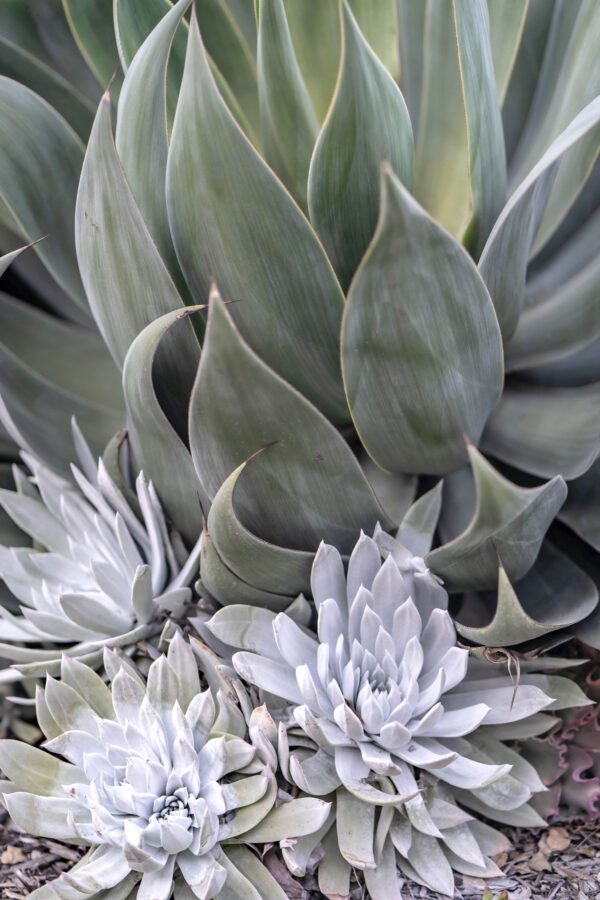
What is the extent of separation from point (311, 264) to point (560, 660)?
58 cm

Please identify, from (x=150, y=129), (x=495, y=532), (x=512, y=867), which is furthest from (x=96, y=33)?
(x=512, y=867)

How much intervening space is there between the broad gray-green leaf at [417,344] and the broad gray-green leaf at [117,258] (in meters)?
0.25

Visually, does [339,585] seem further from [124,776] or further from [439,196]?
[439,196]

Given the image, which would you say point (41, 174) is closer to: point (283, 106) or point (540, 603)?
point (283, 106)

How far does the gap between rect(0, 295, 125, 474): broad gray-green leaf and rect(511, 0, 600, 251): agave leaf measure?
71cm

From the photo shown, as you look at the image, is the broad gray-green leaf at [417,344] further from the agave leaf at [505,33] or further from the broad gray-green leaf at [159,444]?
the agave leaf at [505,33]

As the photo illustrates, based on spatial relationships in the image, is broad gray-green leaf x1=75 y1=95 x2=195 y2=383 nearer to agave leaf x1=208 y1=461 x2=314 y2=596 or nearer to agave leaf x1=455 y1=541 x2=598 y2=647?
agave leaf x1=208 y1=461 x2=314 y2=596

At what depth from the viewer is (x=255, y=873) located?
862mm

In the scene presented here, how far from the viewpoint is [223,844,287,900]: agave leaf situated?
0.85 metres

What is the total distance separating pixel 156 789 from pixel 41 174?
82 cm

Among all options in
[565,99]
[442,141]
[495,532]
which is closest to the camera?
[495,532]

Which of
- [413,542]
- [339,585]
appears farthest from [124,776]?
[413,542]

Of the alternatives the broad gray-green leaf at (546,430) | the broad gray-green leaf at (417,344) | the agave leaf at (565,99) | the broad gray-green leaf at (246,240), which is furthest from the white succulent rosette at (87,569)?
the agave leaf at (565,99)

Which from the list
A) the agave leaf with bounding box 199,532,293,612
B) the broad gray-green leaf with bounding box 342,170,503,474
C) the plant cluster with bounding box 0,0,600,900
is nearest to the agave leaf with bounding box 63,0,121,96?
the plant cluster with bounding box 0,0,600,900
